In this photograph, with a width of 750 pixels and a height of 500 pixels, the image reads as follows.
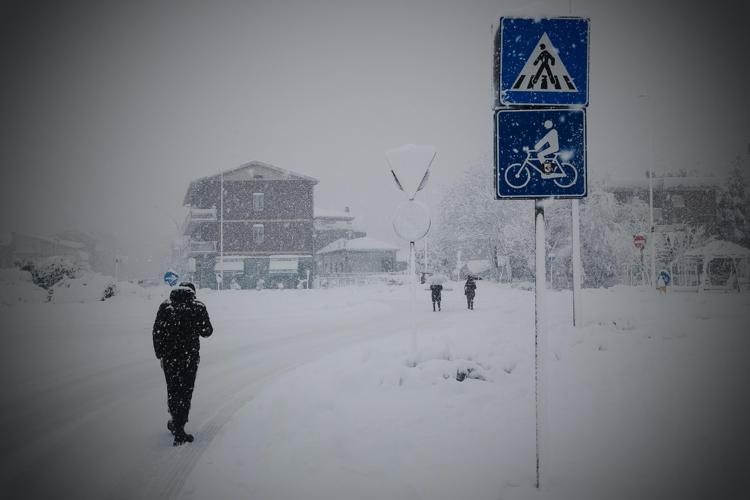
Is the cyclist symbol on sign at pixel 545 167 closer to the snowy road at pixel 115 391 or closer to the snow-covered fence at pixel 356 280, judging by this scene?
the snowy road at pixel 115 391

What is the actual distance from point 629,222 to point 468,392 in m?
42.8

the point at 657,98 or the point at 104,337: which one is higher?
the point at 657,98

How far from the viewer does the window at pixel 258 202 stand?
47156 mm

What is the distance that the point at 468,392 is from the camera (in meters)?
6.26

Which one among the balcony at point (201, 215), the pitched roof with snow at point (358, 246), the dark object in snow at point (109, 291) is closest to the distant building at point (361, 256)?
the pitched roof with snow at point (358, 246)

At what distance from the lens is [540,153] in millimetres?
3619

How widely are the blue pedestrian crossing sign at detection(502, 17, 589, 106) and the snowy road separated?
16.5ft

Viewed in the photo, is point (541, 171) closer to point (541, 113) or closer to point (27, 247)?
point (541, 113)

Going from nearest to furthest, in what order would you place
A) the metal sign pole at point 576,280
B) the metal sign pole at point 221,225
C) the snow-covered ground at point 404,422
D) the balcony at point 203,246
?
1. the snow-covered ground at point 404,422
2. the metal sign pole at point 576,280
3. the metal sign pole at point 221,225
4. the balcony at point 203,246

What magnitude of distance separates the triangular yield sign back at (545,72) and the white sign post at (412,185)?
424 centimetres

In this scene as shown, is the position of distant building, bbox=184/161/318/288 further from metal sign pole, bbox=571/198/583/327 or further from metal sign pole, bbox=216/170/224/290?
metal sign pole, bbox=571/198/583/327

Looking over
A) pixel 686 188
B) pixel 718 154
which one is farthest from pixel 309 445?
pixel 718 154

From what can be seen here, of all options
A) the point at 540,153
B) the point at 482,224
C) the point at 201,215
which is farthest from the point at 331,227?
the point at 540,153

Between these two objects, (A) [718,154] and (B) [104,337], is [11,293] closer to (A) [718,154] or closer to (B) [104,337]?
(B) [104,337]
